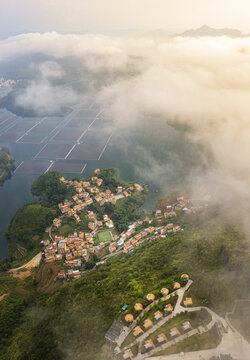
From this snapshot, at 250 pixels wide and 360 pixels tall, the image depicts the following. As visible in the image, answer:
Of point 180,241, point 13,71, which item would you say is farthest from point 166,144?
point 13,71

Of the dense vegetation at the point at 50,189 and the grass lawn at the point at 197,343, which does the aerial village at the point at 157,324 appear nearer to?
the grass lawn at the point at 197,343

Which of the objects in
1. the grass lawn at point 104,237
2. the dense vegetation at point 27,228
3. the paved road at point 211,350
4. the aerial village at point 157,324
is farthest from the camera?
the grass lawn at point 104,237

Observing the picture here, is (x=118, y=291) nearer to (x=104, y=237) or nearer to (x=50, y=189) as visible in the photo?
(x=104, y=237)

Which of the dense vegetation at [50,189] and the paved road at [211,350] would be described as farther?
the dense vegetation at [50,189]

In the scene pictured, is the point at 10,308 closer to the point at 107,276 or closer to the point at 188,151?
the point at 107,276

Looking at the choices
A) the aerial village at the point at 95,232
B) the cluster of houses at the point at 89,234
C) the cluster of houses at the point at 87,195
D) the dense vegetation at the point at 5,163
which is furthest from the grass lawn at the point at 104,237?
the dense vegetation at the point at 5,163

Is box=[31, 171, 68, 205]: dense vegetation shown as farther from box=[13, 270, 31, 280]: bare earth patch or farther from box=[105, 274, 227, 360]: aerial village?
box=[105, 274, 227, 360]: aerial village

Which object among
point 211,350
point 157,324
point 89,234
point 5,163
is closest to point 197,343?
point 211,350
